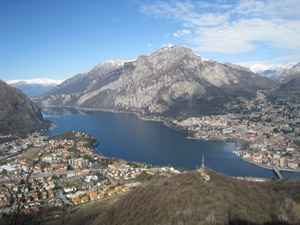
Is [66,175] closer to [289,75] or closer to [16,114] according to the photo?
[16,114]

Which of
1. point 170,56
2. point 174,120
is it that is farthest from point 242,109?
point 170,56

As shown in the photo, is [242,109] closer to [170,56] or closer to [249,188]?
[170,56]

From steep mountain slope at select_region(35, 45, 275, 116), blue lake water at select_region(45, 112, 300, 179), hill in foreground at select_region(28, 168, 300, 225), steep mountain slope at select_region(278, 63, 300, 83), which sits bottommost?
blue lake water at select_region(45, 112, 300, 179)

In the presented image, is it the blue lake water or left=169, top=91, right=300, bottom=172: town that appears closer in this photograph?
the blue lake water

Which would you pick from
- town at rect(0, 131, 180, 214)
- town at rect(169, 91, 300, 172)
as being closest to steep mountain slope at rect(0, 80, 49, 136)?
town at rect(0, 131, 180, 214)

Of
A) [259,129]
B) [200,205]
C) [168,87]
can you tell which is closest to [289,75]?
[168,87]

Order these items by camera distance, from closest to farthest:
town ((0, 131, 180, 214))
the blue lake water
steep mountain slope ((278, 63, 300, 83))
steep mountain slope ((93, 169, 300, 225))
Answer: steep mountain slope ((93, 169, 300, 225))
town ((0, 131, 180, 214))
the blue lake water
steep mountain slope ((278, 63, 300, 83))

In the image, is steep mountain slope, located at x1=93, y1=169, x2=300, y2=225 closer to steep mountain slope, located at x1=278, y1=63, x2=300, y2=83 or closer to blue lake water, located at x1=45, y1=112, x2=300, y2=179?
blue lake water, located at x1=45, y1=112, x2=300, y2=179
